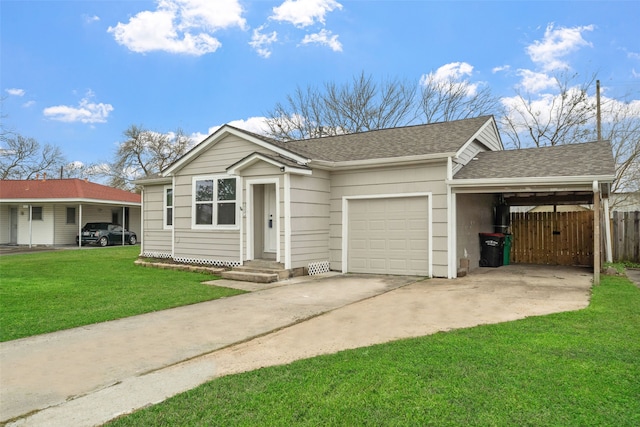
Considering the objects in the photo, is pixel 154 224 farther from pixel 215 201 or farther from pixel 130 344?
pixel 130 344

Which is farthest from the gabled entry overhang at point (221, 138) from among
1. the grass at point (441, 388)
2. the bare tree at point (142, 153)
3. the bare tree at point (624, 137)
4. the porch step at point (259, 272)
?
the bare tree at point (142, 153)

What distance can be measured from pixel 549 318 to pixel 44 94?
85.7 ft

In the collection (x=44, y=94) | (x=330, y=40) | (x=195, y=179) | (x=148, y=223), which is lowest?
(x=148, y=223)

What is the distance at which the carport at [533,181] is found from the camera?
29.8ft

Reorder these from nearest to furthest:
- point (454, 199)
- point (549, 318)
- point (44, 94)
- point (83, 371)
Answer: point (83, 371) → point (549, 318) → point (454, 199) → point (44, 94)

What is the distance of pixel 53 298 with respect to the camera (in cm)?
795

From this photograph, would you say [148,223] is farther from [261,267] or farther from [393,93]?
[393,93]

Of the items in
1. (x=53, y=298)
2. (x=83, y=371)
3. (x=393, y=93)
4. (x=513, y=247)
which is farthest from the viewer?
(x=393, y=93)

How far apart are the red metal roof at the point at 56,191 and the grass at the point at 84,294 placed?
42.0 feet

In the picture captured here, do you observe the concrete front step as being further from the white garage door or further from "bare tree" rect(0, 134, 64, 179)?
"bare tree" rect(0, 134, 64, 179)

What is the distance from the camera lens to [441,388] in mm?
3441

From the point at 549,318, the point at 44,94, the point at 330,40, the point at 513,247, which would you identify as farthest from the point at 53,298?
the point at 44,94

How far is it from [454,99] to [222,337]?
25.2m

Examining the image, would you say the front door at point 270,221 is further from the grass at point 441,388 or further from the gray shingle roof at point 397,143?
the grass at point 441,388
